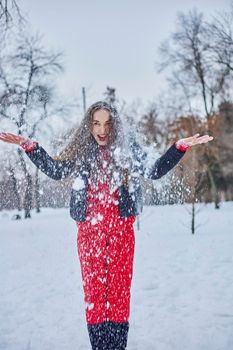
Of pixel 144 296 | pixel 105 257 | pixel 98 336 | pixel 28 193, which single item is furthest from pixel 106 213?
pixel 28 193

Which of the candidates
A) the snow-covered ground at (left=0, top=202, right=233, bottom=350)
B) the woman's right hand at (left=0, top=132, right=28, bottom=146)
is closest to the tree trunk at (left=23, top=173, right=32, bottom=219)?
the snow-covered ground at (left=0, top=202, right=233, bottom=350)

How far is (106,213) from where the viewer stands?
2.44 meters

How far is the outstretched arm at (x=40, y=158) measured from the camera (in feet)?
8.00

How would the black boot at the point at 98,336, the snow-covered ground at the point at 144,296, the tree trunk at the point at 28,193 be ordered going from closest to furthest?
the black boot at the point at 98,336 → the snow-covered ground at the point at 144,296 → the tree trunk at the point at 28,193

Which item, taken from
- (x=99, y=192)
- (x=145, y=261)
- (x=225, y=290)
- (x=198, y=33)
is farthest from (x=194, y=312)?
(x=198, y=33)

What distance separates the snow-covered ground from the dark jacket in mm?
1456

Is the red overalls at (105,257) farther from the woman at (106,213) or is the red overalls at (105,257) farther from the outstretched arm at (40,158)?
the outstretched arm at (40,158)

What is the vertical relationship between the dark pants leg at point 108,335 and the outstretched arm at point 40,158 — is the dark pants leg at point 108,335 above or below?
below

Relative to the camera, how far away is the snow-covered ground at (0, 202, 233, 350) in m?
3.36

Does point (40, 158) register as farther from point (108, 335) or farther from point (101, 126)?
point (108, 335)

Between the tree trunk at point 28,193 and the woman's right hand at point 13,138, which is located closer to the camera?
the woman's right hand at point 13,138

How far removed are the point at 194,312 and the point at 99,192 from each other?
230cm

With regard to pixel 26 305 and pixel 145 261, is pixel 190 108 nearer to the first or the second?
pixel 145 261

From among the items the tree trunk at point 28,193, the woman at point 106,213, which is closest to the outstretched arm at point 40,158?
the woman at point 106,213
